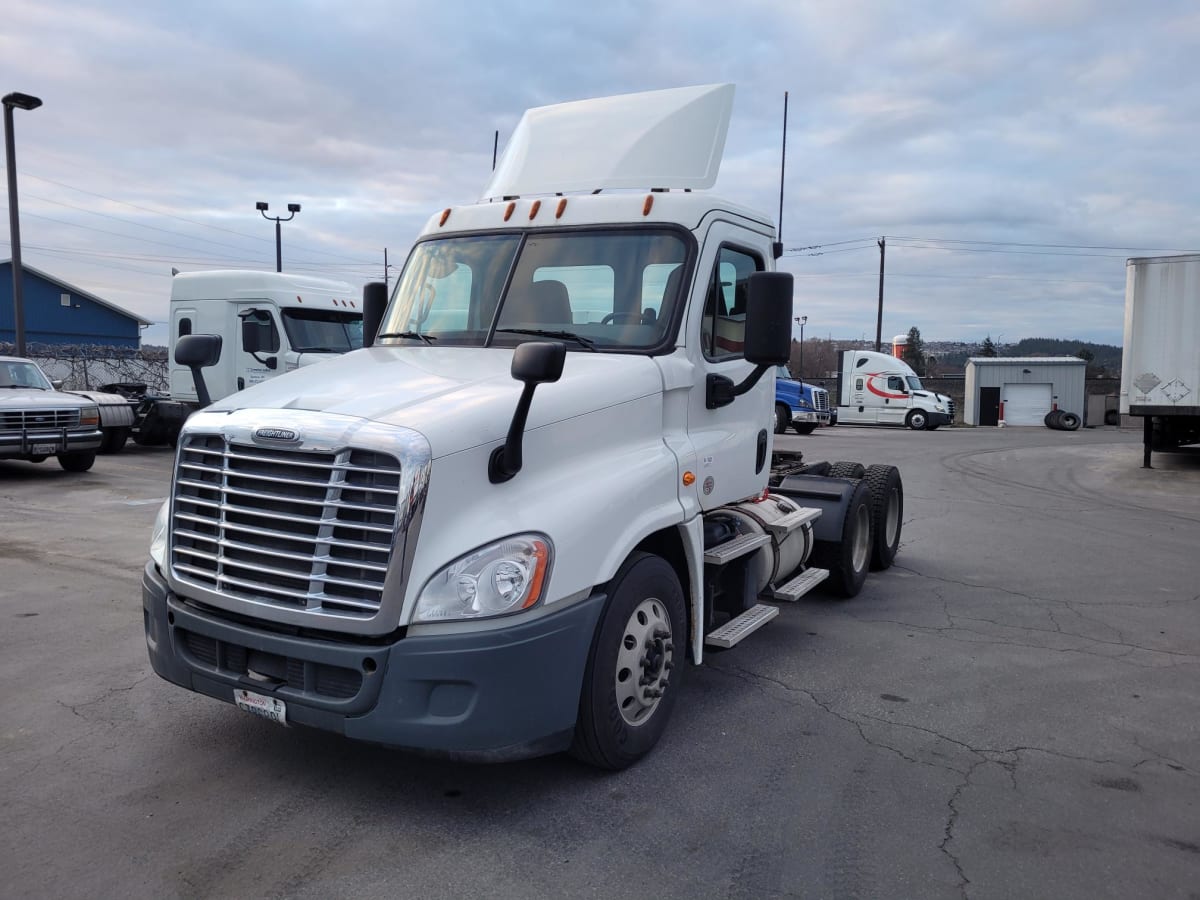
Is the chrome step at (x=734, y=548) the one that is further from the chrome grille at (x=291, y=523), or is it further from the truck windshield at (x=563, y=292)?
the chrome grille at (x=291, y=523)

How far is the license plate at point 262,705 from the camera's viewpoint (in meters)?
3.68

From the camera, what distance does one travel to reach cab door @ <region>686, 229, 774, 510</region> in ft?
16.1

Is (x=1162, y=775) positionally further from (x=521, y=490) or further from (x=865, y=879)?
(x=521, y=490)

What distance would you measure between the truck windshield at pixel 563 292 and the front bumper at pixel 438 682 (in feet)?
5.10

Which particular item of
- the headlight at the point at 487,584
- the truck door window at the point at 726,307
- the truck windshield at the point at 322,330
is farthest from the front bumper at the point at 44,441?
the headlight at the point at 487,584

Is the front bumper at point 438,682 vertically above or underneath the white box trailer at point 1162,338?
underneath

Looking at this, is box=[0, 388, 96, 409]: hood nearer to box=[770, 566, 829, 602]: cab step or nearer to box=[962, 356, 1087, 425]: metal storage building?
box=[770, 566, 829, 602]: cab step

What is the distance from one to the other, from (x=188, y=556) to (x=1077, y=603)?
666cm

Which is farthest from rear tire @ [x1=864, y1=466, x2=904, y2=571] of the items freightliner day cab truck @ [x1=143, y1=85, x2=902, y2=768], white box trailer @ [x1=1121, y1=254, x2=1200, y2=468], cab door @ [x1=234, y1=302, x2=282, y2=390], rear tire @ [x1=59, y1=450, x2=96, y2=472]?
rear tire @ [x1=59, y1=450, x2=96, y2=472]

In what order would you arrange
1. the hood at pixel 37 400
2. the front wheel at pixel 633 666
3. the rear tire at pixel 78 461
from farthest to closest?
1. the rear tire at pixel 78 461
2. the hood at pixel 37 400
3. the front wheel at pixel 633 666

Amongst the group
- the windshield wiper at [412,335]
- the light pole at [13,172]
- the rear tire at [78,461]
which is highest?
the light pole at [13,172]

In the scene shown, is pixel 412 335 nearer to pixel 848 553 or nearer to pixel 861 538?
pixel 848 553

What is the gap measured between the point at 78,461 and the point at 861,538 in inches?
499

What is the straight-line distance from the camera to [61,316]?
46000mm
